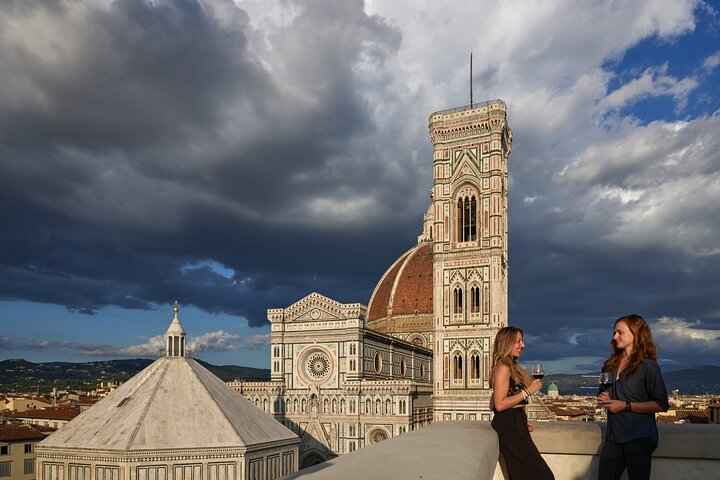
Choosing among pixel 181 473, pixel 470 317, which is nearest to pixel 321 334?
pixel 470 317

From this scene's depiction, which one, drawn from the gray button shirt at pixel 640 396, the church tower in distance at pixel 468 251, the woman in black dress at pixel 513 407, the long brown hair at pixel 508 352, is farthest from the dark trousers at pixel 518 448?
the church tower in distance at pixel 468 251

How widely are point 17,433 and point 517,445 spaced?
46.2 meters

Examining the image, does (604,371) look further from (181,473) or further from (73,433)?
(73,433)

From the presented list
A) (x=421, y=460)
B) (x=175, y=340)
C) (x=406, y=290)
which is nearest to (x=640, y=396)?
(x=421, y=460)

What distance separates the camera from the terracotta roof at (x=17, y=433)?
137 feet

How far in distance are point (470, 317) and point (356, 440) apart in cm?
1250

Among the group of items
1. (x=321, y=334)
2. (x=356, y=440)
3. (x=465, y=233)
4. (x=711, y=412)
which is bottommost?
(x=356, y=440)

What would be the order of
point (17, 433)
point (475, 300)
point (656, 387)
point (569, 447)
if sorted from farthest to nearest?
1. point (475, 300)
2. point (17, 433)
3. point (569, 447)
4. point (656, 387)

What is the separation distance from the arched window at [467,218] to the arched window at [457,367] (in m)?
9.04

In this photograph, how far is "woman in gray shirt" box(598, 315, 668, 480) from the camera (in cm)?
493

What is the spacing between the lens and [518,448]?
533cm

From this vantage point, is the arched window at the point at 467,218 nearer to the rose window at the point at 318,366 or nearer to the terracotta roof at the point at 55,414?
the rose window at the point at 318,366

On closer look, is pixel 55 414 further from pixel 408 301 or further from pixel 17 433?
pixel 408 301

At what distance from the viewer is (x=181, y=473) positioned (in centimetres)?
2689
